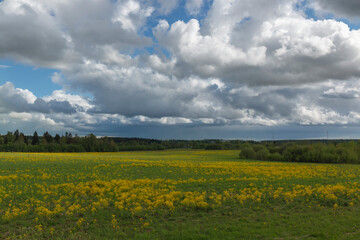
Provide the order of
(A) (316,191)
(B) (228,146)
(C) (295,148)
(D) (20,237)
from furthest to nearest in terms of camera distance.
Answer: (B) (228,146)
(C) (295,148)
(A) (316,191)
(D) (20,237)

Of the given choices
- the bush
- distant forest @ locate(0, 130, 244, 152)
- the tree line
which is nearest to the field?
the tree line

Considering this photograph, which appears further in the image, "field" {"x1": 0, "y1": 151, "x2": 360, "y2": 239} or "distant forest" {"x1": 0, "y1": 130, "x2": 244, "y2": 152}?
"distant forest" {"x1": 0, "y1": 130, "x2": 244, "y2": 152}

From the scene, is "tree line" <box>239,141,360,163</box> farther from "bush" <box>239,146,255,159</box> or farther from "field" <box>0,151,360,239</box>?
"field" <box>0,151,360,239</box>

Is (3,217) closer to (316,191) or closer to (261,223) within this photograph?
(261,223)

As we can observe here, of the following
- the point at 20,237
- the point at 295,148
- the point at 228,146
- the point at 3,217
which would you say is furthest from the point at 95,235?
the point at 228,146

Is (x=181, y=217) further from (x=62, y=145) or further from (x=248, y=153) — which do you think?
(x=62, y=145)

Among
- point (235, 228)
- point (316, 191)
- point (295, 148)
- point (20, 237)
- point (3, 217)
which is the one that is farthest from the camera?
point (295, 148)

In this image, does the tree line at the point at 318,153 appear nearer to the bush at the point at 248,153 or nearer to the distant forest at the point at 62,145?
the bush at the point at 248,153

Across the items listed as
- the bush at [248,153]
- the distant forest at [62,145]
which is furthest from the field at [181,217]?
the distant forest at [62,145]

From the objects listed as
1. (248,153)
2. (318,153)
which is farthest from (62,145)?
(318,153)

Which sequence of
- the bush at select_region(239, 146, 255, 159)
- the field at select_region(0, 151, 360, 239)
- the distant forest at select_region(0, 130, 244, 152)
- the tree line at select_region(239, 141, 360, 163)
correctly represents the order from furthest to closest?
1. the distant forest at select_region(0, 130, 244, 152)
2. the bush at select_region(239, 146, 255, 159)
3. the tree line at select_region(239, 141, 360, 163)
4. the field at select_region(0, 151, 360, 239)

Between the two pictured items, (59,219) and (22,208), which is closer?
(59,219)

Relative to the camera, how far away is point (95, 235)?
1141 centimetres

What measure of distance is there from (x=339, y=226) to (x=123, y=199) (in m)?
11.9
